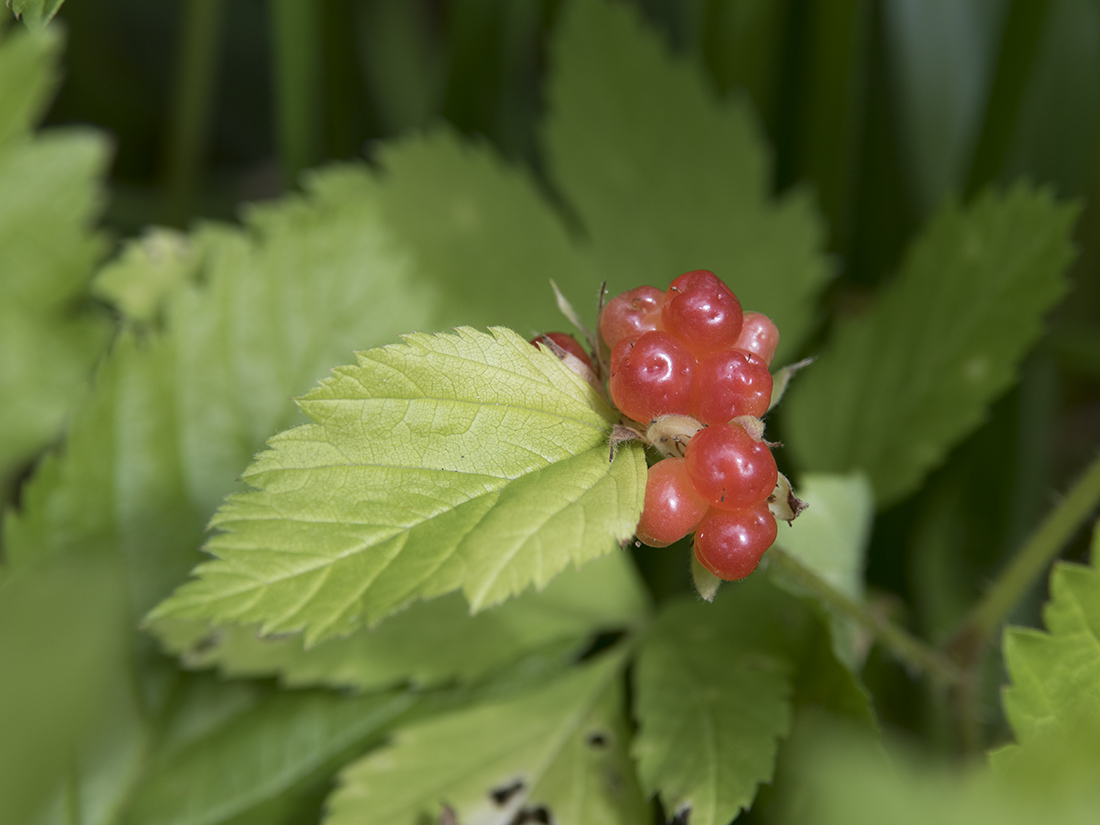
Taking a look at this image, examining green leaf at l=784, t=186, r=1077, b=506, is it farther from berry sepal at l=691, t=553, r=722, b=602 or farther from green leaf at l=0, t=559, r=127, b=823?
green leaf at l=0, t=559, r=127, b=823

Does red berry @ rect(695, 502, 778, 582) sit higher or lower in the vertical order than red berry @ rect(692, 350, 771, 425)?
lower

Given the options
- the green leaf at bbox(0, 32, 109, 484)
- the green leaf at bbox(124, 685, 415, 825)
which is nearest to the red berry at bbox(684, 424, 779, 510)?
the green leaf at bbox(124, 685, 415, 825)

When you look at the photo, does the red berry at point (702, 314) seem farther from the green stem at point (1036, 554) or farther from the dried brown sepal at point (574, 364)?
the green stem at point (1036, 554)

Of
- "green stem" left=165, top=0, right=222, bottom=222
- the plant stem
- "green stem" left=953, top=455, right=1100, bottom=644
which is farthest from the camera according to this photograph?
"green stem" left=165, top=0, right=222, bottom=222

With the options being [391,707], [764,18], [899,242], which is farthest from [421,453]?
[899,242]

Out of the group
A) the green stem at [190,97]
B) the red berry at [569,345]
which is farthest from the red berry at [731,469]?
the green stem at [190,97]

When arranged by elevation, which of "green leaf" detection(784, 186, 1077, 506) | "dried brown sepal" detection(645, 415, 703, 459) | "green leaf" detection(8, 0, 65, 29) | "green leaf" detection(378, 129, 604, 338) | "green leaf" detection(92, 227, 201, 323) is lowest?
"green leaf" detection(784, 186, 1077, 506)

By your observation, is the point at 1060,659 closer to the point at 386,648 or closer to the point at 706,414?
the point at 706,414
